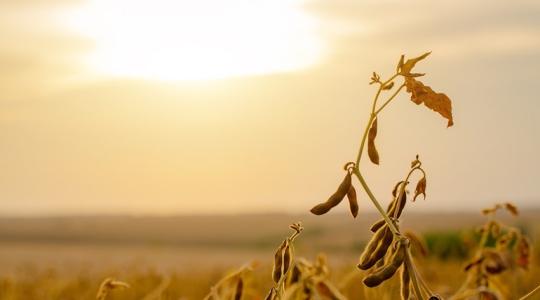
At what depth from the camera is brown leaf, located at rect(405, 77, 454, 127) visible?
123 centimetres

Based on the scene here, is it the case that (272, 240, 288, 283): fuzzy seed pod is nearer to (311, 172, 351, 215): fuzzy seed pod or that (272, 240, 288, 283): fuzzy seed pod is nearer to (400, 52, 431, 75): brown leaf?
(311, 172, 351, 215): fuzzy seed pod

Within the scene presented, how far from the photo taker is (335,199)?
1.21m

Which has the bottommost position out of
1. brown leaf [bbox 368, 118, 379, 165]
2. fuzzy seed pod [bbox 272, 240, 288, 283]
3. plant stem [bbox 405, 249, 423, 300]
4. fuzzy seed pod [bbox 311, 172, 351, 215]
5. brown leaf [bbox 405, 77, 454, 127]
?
plant stem [bbox 405, 249, 423, 300]

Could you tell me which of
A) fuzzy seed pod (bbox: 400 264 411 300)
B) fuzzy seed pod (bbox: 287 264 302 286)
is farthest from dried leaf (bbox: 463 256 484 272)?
fuzzy seed pod (bbox: 400 264 411 300)

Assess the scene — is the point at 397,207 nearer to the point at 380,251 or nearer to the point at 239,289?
the point at 380,251

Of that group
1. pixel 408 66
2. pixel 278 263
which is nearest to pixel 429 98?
pixel 408 66

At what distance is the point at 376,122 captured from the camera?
1.24m

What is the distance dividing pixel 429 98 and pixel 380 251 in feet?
0.74

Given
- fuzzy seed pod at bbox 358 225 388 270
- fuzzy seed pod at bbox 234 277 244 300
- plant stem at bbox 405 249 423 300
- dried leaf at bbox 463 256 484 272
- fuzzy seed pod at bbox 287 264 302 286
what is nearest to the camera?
plant stem at bbox 405 249 423 300

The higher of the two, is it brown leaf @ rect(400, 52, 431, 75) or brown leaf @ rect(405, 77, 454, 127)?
brown leaf @ rect(400, 52, 431, 75)

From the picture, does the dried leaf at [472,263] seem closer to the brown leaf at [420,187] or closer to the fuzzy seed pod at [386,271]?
the brown leaf at [420,187]

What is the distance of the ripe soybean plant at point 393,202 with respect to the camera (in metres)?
1.14

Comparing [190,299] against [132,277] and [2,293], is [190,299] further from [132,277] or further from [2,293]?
[2,293]

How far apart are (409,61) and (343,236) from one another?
24077 millimetres
